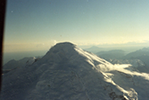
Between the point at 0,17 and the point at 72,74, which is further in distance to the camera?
the point at 72,74

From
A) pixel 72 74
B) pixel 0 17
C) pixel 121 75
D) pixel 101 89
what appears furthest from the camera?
pixel 121 75

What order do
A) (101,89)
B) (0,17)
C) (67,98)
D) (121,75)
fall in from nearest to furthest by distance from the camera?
(0,17) < (67,98) < (101,89) < (121,75)

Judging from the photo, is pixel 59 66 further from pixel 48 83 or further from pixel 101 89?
pixel 101 89

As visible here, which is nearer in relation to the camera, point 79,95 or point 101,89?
point 79,95

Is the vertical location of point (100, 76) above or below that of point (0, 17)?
below

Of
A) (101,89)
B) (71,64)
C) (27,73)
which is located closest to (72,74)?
(71,64)

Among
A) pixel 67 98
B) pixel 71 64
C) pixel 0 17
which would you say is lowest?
pixel 67 98

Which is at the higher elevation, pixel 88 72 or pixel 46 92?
pixel 88 72

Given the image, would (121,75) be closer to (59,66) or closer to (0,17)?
(59,66)

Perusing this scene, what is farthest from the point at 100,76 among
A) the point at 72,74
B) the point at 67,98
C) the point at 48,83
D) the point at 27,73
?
the point at 27,73
